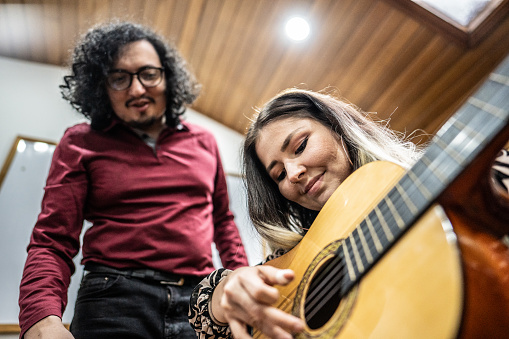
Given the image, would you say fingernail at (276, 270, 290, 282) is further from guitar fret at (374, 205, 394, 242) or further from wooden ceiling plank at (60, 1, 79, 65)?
wooden ceiling plank at (60, 1, 79, 65)

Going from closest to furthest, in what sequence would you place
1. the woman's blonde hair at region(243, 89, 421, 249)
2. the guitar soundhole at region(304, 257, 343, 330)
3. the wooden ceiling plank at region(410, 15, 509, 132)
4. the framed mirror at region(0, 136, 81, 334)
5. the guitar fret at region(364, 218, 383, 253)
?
the guitar fret at region(364, 218, 383, 253)
the guitar soundhole at region(304, 257, 343, 330)
the woman's blonde hair at region(243, 89, 421, 249)
the framed mirror at region(0, 136, 81, 334)
the wooden ceiling plank at region(410, 15, 509, 132)

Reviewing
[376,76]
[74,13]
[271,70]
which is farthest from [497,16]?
[74,13]

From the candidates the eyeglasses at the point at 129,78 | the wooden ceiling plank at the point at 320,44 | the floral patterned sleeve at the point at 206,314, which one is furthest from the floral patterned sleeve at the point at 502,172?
the wooden ceiling plank at the point at 320,44

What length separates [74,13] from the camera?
8.65ft

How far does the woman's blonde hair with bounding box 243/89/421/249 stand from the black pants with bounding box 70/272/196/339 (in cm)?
37

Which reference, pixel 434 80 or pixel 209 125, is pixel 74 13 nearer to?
pixel 209 125

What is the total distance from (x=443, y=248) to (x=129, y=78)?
4.63 ft

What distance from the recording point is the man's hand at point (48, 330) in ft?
3.13

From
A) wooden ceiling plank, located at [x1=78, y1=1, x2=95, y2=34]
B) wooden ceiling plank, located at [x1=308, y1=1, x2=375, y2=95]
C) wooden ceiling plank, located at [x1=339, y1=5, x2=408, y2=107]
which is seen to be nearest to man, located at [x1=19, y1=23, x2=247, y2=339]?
wooden ceiling plank, located at [x1=78, y1=1, x2=95, y2=34]

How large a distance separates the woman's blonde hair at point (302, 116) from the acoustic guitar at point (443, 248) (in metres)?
0.39

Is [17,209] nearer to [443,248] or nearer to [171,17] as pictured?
[171,17]

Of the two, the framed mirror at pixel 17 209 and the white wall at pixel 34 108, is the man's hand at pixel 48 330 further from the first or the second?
the white wall at pixel 34 108

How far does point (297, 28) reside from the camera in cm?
242

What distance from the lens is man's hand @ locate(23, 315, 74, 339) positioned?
95cm
